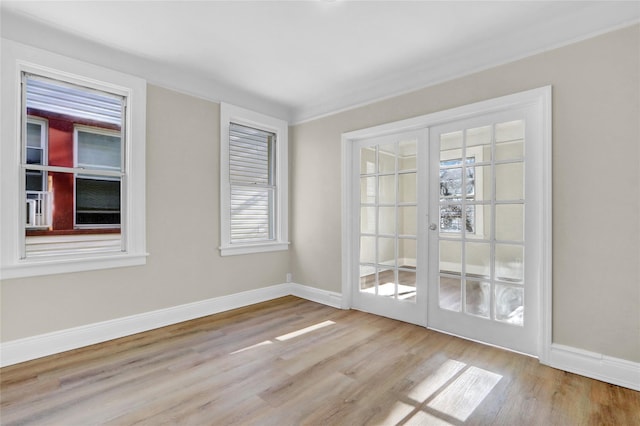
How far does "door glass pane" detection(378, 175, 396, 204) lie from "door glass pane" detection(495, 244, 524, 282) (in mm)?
1163

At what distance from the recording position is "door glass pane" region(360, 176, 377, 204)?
3.64m

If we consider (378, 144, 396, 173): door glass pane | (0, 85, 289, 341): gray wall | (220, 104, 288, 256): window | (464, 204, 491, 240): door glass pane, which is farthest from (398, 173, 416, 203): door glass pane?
(0, 85, 289, 341): gray wall

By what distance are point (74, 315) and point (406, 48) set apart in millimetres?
3739

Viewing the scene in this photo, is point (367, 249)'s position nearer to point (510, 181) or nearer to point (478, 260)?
point (478, 260)

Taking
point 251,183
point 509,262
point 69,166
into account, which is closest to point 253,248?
point 251,183

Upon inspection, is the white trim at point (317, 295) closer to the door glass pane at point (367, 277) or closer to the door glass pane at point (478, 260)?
the door glass pane at point (367, 277)

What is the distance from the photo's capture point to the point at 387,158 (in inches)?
138

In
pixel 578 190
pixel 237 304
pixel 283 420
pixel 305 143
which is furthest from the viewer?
pixel 305 143

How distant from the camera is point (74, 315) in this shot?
266cm

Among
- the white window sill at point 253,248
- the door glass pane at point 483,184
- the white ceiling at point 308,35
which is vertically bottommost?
the white window sill at point 253,248

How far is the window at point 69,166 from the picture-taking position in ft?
7.87

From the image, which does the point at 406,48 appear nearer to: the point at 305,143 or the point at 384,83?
the point at 384,83


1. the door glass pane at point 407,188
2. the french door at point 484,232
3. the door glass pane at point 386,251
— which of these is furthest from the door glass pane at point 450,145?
the door glass pane at point 386,251

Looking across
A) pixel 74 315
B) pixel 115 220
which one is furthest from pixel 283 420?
pixel 115 220
